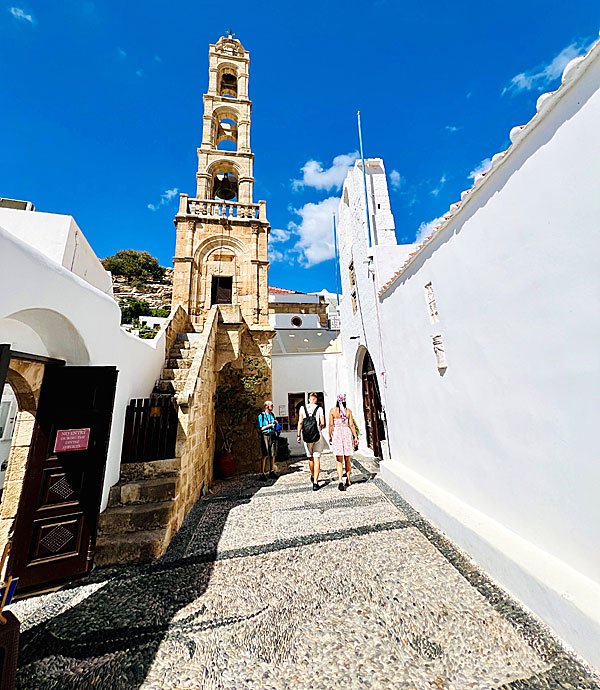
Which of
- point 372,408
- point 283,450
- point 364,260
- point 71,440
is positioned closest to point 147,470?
point 71,440

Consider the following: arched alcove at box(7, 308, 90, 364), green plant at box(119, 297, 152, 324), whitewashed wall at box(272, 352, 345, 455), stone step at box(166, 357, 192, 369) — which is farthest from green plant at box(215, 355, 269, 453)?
green plant at box(119, 297, 152, 324)

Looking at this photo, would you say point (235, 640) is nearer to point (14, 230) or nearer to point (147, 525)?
point (147, 525)

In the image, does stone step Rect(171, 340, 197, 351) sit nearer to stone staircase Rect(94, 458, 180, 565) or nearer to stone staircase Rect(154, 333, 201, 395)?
stone staircase Rect(154, 333, 201, 395)

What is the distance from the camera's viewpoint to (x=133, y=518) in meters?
3.53

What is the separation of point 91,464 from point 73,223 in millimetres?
4691

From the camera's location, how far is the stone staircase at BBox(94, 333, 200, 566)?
330 centimetres

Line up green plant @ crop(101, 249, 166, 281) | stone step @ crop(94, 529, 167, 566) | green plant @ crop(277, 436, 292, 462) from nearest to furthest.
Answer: stone step @ crop(94, 529, 167, 566)
green plant @ crop(277, 436, 292, 462)
green plant @ crop(101, 249, 166, 281)

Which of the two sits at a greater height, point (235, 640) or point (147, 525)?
point (147, 525)

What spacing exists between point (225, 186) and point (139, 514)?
14.0 metres

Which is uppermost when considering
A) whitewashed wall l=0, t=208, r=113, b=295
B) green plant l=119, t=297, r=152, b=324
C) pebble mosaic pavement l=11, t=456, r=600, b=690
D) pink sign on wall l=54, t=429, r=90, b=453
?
green plant l=119, t=297, r=152, b=324

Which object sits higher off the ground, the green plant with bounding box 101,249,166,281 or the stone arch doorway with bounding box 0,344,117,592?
the green plant with bounding box 101,249,166,281

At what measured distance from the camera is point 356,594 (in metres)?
2.67

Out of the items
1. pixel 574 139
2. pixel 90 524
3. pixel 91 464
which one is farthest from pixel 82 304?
pixel 574 139

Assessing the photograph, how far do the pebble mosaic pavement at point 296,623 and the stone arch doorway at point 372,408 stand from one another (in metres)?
3.95
